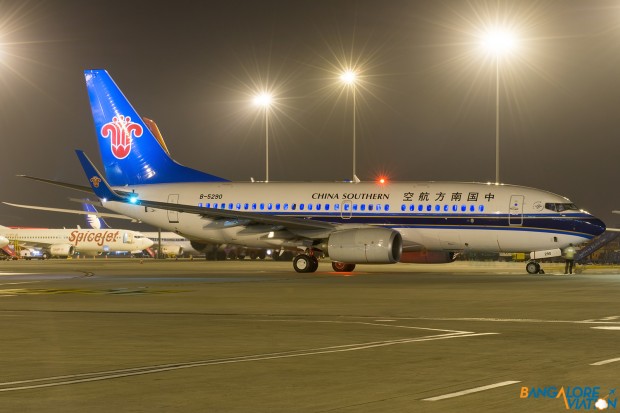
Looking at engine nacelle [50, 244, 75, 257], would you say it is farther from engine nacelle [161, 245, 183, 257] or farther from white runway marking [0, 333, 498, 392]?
white runway marking [0, 333, 498, 392]

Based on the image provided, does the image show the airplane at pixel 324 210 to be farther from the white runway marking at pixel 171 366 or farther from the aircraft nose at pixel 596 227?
the white runway marking at pixel 171 366

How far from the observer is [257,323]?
18922 millimetres

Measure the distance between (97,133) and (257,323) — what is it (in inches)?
1375

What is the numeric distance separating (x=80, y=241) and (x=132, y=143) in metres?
61.0

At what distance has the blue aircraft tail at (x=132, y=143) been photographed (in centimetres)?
5106

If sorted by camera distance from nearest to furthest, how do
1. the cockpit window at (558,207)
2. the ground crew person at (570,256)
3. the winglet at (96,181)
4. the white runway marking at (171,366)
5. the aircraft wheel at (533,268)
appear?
the white runway marking at (171,366) < the cockpit window at (558,207) < the ground crew person at (570,256) < the aircraft wheel at (533,268) < the winglet at (96,181)

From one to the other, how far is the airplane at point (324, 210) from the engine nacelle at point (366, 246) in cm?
5

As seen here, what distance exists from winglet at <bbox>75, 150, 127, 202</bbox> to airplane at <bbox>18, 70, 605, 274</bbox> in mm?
56

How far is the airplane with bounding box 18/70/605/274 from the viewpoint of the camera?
139 ft

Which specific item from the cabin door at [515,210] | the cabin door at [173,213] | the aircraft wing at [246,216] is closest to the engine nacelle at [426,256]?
the aircraft wing at [246,216]

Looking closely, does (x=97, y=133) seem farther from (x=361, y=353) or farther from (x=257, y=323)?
(x=361, y=353)

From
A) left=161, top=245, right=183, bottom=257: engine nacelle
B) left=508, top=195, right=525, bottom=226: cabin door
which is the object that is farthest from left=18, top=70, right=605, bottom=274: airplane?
left=161, top=245, right=183, bottom=257: engine nacelle

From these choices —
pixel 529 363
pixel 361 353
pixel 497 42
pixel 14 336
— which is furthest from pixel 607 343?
pixel 497 42

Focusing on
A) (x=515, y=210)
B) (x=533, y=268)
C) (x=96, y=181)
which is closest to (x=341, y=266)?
(x=515, y=210)
